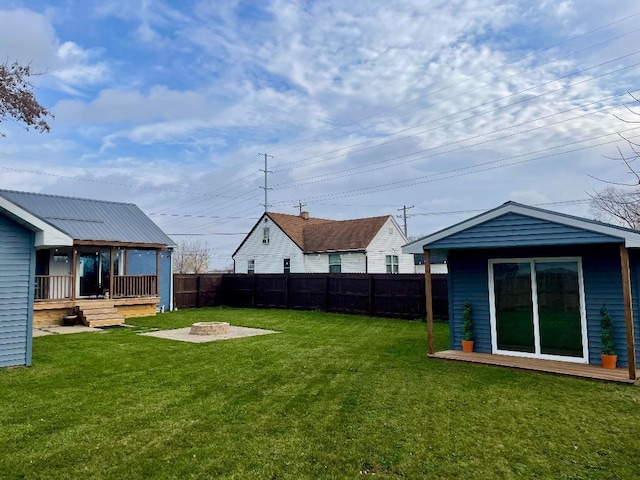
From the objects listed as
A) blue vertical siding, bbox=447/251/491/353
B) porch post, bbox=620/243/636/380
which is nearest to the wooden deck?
porch post, bbox=620/243/636/380

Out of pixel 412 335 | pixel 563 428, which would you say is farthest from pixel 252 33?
pixel 563 428

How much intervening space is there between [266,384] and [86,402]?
2365mm

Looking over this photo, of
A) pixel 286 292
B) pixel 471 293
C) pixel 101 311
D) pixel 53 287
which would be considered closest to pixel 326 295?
pixel 286 292

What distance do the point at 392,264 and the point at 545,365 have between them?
58.0ft

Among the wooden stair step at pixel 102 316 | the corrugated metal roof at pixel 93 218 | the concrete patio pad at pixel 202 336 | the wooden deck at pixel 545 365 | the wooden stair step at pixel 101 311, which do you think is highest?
the corrugated metal roof at pixel 93 218

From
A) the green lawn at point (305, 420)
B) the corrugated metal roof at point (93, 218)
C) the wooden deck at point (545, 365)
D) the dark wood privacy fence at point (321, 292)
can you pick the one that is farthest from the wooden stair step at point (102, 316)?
the wooden deck at point (545, 365)

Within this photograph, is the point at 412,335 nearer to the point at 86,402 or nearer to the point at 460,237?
the point at 460,237

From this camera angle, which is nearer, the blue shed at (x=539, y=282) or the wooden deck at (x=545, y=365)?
the wooden deck at (x=545, y=365)

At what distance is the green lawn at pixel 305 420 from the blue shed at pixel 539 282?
1.23m

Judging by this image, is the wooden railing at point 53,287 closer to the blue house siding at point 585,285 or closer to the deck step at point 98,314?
the deck step at point 98,314

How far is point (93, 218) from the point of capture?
15906mm

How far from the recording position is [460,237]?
7.88 meters

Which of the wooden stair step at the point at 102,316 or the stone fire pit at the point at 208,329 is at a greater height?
the wooden stair step at the point at 102,316

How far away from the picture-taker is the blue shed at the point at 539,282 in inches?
266
